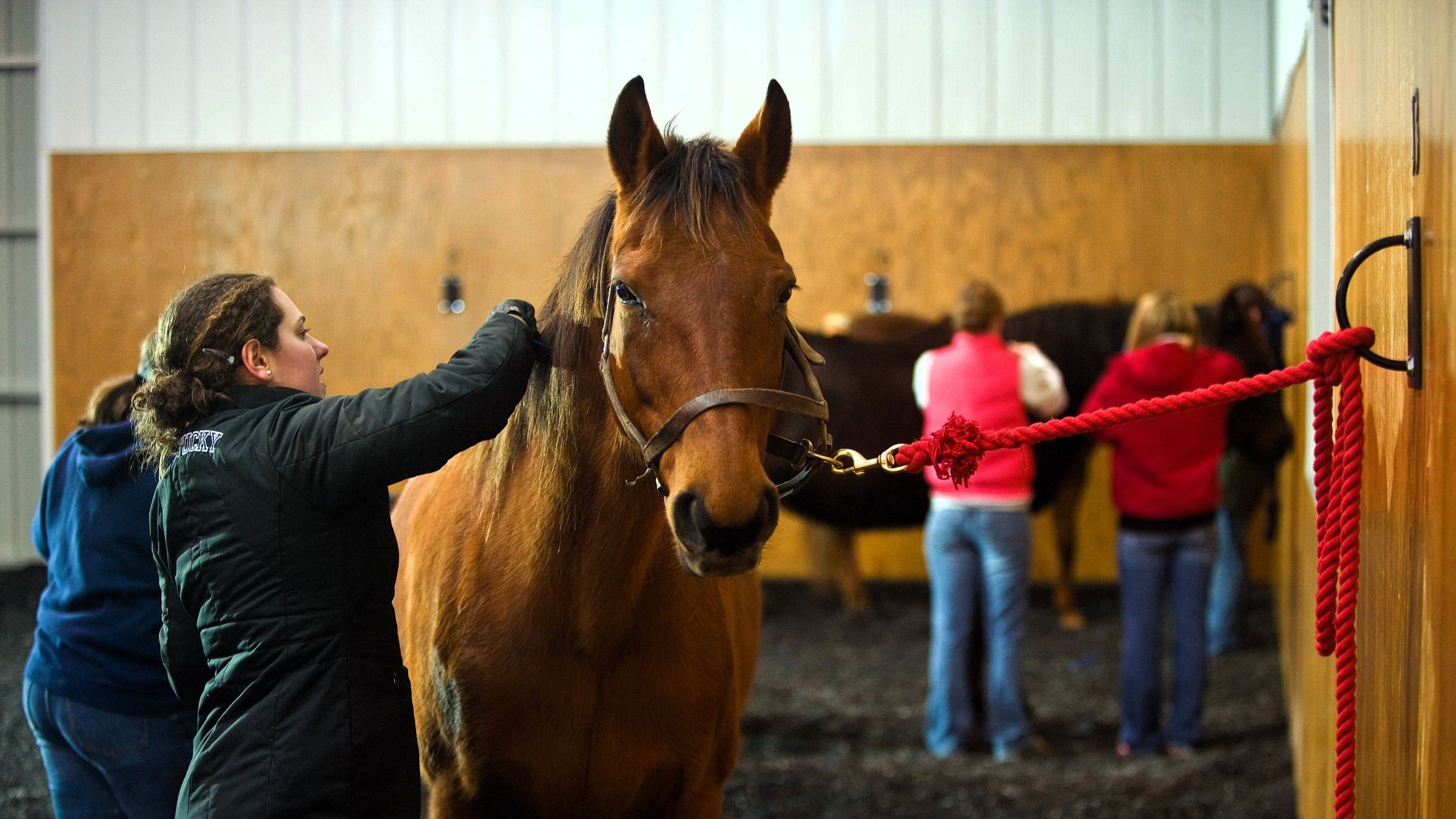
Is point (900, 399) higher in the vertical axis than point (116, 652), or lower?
higher

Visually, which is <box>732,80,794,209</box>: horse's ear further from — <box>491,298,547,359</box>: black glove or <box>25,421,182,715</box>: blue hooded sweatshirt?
<box>25,421,182,715</box>: blue hooded sweatshirt

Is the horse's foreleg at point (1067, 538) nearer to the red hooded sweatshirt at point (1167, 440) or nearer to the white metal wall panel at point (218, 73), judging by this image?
the red hooded sweatshirt at point (1167, 440)

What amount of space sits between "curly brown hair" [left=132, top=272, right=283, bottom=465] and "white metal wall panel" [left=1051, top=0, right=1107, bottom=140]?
6.88m

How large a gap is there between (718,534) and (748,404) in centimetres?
19

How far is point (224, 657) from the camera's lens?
1.52 meters

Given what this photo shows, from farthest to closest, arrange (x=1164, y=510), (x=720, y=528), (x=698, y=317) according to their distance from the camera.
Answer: (x=1164, y=510) < (x=698, y=317) < (x=720, y=528)

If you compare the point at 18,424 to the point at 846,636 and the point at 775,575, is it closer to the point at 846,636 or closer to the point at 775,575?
the point at 775,575

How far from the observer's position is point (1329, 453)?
1.63 meters

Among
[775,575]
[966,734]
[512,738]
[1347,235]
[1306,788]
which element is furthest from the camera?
[775,575]

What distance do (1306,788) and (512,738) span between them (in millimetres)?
2786

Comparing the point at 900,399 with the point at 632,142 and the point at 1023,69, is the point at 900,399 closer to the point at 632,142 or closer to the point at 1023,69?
the point at 1023,69

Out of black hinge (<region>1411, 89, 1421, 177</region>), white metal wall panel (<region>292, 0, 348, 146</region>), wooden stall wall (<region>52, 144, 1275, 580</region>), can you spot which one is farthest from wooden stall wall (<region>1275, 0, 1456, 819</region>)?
white metal wall panel (<region>292, 0, 348, 146</region>)

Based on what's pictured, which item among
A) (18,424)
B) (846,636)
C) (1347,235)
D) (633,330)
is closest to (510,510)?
(633,330)

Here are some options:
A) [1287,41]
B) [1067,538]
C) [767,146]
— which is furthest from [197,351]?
[1067,538]
